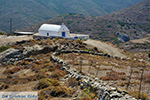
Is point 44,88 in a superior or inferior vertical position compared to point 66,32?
inferior

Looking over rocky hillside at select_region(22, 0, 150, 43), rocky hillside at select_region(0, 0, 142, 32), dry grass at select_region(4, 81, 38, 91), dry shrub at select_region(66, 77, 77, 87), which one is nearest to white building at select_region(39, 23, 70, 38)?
rocky hillside at select_region(22, 0, 150, 43)

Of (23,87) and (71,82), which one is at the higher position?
(71,82)

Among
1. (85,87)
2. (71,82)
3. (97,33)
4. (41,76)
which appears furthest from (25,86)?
(97,33)

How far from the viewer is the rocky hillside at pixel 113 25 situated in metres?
78.4

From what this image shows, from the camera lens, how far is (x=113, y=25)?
86375 mm

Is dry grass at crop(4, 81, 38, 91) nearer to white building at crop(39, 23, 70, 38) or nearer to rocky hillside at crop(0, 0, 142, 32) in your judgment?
white building at crop(39, 23, 70, 38)

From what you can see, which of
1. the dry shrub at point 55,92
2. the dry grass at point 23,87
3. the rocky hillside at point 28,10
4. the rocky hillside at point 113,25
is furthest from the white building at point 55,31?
the rocky hillside at point 28,10

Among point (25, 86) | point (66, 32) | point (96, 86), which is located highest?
point (66, 32)

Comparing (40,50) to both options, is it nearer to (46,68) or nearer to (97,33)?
(46,68)

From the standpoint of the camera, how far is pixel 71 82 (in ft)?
37.5

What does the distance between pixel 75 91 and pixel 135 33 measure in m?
79.4

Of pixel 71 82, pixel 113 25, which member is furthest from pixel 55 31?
pixel 113 25

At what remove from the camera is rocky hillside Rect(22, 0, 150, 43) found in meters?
78.4

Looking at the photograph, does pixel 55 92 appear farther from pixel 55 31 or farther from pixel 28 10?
pixel 28 10
